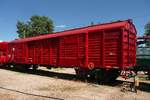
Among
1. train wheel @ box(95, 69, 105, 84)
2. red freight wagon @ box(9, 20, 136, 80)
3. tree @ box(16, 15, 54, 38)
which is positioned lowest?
train wheel @ box(95, 69, 105, 84)

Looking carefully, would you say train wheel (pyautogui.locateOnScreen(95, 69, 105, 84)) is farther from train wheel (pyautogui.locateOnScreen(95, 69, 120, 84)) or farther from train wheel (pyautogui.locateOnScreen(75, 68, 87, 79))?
train wheel (pyautogui.locateOnScreen(75, 68, 87, 79))

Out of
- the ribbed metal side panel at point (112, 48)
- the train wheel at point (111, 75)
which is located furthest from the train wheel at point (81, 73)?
the ribbed metal side panel at point (112, 48)

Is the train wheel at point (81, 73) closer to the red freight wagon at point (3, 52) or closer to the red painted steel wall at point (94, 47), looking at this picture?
the red painted steel wall at point (94, 47)

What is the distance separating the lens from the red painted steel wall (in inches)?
535

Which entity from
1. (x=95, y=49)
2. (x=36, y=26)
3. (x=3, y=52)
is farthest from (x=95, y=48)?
(x=36, y=26)

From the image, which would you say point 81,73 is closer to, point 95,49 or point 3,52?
point 95,49

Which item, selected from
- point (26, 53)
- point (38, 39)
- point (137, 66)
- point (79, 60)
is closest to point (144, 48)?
point (137, 66)

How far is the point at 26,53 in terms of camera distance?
72.7 feet

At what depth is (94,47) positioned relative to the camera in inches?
583

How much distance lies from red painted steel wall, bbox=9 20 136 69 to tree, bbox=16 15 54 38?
6274 cm

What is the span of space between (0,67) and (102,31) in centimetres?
1872

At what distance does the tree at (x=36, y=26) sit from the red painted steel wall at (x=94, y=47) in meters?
62.7

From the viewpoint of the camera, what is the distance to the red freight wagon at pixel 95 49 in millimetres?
13594

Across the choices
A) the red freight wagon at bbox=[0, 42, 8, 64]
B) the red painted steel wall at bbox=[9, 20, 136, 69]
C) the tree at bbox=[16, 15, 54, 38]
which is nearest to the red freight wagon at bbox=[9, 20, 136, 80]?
the red painted steel wall at bbox=[9, 20, 136, 69]
